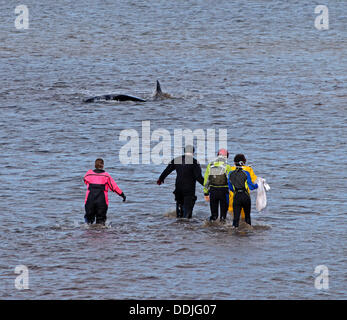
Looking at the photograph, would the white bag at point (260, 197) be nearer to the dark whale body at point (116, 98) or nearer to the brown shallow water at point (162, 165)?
the brown shallow water at point (162, 165)

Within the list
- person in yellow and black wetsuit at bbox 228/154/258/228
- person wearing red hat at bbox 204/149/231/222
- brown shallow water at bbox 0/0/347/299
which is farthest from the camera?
person wearing red hat at bbox 204/149/231/222

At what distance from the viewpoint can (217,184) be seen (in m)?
23.1

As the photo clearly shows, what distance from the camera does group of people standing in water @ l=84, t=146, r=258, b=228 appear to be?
22.6m

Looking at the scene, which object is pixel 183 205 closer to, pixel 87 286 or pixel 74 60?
pixel 87 286

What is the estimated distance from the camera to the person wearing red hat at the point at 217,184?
23.0 meters

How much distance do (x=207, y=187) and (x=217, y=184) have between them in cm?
29

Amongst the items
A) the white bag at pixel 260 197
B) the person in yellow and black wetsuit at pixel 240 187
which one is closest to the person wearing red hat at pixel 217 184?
the person in yellow and black wetsuit at pixel 240 187

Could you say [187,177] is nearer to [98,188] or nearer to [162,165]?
[98,188]

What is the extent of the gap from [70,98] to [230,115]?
9184mm

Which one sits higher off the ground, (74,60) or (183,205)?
(74,60)

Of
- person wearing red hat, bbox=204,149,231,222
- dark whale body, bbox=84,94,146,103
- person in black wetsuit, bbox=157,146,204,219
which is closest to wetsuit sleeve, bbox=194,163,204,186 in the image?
person in black wetsuit, bbox=157,146,204,219

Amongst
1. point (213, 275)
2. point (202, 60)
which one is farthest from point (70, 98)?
point (213, 275)

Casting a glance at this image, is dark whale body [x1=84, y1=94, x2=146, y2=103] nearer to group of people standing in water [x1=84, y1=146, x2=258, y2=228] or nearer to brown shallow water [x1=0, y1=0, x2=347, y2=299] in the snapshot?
brown shallow water [x1=0, y1=0, x2=347, y2=299]

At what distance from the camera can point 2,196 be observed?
2712 centimetres
